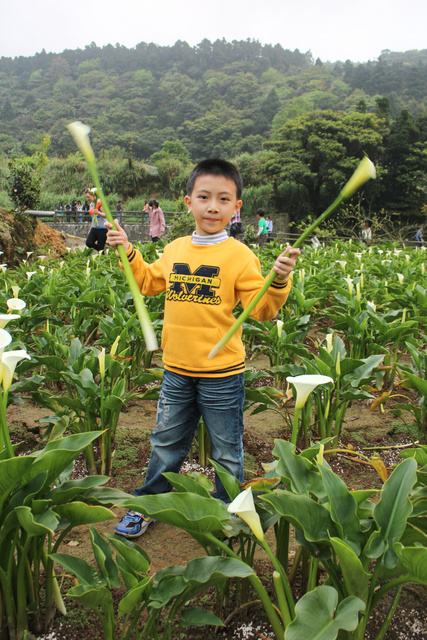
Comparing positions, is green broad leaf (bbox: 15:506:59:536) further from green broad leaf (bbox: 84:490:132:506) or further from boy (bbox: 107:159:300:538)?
boy (bbox: 107:159:300:538)

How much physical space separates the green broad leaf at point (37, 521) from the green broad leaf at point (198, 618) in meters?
0.43

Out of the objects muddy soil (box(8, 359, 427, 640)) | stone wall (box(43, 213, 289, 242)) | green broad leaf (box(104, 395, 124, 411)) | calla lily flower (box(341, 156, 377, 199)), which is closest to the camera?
calla lily flower (box(341, 156, 377, 199))

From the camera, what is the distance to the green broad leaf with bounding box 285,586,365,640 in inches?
42.4

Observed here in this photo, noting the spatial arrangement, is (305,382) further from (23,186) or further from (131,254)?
(23,186)

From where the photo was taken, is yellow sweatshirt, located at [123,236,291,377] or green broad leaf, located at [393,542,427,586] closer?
green broad leaf, located at [393,542,427,586]

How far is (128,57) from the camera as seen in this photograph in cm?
10500

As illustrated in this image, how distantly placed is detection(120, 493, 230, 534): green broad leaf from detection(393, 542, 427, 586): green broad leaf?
1.39 ft

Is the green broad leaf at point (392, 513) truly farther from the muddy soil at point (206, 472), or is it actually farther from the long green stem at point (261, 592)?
the muddy soil at point (206, 472)

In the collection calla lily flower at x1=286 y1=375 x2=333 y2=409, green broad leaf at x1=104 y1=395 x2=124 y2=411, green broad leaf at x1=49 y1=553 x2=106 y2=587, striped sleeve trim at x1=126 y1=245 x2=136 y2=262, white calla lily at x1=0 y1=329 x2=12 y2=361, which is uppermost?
striped sleeve trim at x1=126 y1=245 x2=136 y2=262

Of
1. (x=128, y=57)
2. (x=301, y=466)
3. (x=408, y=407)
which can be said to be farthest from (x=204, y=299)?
(x=128, y=57)

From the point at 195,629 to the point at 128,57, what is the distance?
389 ft

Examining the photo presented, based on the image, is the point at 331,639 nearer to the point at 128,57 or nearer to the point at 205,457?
the point at 205,457

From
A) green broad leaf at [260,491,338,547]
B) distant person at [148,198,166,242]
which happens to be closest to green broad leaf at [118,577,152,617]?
green broad leaf at [260,491,338,547]

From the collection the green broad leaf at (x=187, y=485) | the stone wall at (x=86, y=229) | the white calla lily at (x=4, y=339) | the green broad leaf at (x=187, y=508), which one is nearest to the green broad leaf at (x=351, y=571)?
the green broad leaf at (x=187, y=508)
